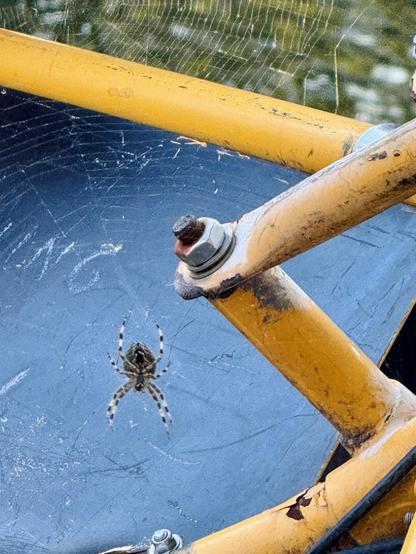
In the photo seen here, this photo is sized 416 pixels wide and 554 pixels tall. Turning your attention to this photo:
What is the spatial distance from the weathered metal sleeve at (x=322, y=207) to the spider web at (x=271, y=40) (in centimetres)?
400

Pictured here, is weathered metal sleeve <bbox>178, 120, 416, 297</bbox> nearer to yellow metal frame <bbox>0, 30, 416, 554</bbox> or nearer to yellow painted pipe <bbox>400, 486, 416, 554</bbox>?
yellow metal frame <bbox>0, 30, 416, 554</bbox>

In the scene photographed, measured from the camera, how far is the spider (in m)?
3.08

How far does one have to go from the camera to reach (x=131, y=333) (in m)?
3.24

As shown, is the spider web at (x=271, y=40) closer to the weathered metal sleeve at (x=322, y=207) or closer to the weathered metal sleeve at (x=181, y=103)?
the weathered metal sleeve at (x=181, y=103)

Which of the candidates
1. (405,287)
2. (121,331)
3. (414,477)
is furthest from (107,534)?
(414,477)

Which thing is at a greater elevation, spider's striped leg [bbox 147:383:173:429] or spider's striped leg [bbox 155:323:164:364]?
spider's striped leg [bbox 155:323:164:364]

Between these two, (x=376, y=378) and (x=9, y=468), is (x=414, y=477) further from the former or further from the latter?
(x=9, y=468)

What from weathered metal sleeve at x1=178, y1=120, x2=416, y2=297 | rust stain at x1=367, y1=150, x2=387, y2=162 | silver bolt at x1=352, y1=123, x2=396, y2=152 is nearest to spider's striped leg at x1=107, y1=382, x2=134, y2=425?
silver bolt at x1=352, y1=123, x2=396, y2=152

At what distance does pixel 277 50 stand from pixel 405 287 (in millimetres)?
3015

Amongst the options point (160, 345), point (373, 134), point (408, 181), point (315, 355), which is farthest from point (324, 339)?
point (160, 345)

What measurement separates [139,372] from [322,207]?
1.50 metres

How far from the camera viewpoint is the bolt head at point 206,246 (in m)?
1.77

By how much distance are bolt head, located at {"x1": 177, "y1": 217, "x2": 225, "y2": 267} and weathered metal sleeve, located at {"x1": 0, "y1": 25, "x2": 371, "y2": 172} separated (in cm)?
94

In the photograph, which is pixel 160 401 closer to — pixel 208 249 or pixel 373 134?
pixel 373 134
